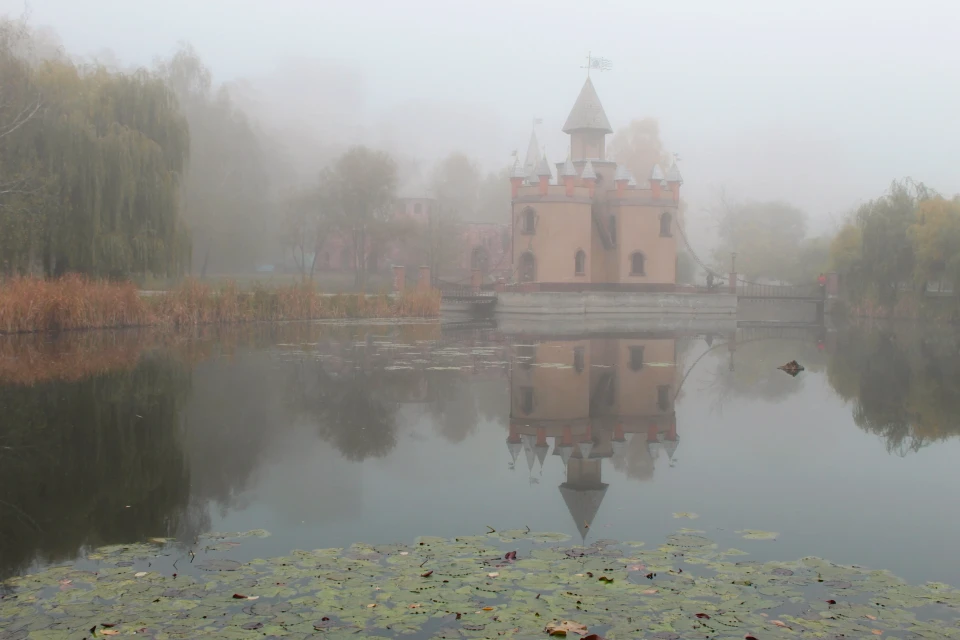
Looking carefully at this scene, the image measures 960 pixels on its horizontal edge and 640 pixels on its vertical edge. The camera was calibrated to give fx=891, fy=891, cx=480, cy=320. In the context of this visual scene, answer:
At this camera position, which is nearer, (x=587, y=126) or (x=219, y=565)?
(x=219, y=565)

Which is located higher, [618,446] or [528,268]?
[528,268]

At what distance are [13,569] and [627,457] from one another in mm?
5879

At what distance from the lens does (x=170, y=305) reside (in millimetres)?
26422

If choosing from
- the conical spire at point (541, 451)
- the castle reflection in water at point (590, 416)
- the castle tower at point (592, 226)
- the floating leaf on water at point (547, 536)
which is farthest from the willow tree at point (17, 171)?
the castle tower at point (592, 226)

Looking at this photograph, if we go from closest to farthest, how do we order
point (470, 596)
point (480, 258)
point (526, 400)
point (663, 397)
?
point (470, 596), point (526, 400), point (663, 397), point (480, 258)

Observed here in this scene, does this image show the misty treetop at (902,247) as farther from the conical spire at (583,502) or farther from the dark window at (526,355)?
the conical spire at (583,502)

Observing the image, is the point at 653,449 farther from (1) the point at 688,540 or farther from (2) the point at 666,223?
(2) the point at 666,223

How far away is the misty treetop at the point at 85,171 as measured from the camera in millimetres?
23594

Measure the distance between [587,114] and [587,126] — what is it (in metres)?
0.71

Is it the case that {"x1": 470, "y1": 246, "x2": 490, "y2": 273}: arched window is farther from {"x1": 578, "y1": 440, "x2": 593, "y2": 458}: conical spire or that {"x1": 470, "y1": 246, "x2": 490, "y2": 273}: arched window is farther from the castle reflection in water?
{"x1": 578, "y1": 440, "x2": 593, "y2": 458}: conical spire

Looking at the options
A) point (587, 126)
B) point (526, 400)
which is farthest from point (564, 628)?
point (587, 126)

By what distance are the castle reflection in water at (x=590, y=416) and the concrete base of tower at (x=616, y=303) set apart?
19.0 m

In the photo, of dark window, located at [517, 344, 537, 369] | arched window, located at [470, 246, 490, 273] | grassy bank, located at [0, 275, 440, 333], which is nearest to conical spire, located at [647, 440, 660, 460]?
Result: dark window, located at [517, 344, 537, 369]

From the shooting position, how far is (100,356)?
17.6 meters
